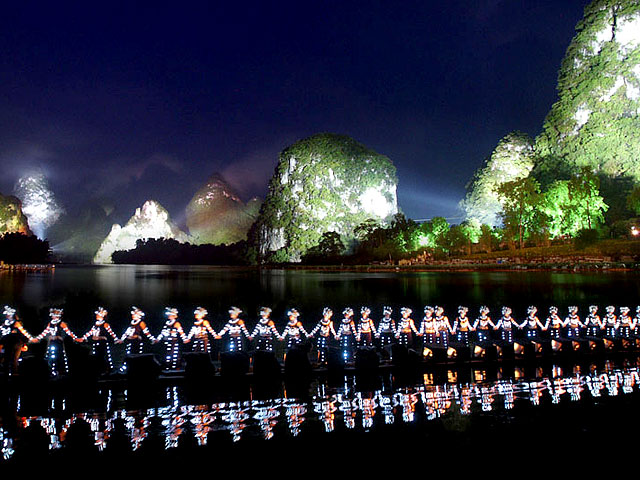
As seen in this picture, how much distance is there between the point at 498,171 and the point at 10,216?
432ft

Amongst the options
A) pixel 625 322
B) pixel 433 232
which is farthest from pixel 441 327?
pixel 433 232

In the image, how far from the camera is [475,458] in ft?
19.5

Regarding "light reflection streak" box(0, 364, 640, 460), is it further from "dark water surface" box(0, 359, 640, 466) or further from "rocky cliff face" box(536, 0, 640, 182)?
"rocky cliff face" box(536, 0, 640, 182)

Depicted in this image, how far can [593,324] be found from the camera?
1364 cm

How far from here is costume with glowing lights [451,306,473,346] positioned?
12.9 m

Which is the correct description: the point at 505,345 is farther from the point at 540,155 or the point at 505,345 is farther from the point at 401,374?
the point at 540,155

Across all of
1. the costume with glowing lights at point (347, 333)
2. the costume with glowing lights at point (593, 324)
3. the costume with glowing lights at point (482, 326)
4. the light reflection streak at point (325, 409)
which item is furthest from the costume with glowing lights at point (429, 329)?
the costume with glowing lights at point (593, 324)

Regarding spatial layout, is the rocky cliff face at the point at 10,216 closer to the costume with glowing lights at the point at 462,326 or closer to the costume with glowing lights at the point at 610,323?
the costume with glowing lights at the point at 462,326

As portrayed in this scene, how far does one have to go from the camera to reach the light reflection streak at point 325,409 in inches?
279

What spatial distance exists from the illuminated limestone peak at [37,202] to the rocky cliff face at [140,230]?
34700 mm

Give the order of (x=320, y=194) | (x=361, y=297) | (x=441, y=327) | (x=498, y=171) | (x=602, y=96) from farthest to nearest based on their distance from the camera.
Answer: (x=320, y=194) → (x=498, y=171) → (x=602, y=96) → (x=361, y=297) → (x=441, y=327)

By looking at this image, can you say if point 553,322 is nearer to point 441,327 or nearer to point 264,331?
point 441,327

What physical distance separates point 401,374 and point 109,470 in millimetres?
6821

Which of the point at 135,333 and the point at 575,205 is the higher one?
the point at 575,205
